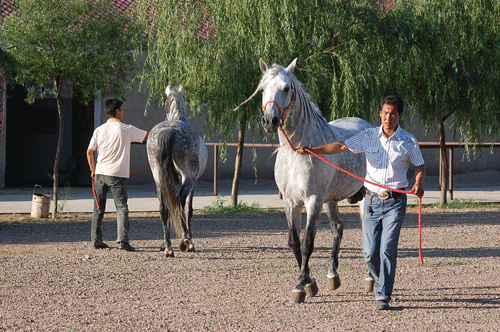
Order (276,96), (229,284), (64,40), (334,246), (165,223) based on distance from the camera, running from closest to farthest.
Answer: (276,96) < (229,284) < (334,246) < (165,223) < (64,40)

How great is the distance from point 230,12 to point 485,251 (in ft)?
20.2

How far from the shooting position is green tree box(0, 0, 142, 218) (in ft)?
35.9

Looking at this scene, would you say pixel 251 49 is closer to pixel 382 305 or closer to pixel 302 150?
pixel 302 150

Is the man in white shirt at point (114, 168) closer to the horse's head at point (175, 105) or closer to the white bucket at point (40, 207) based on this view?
the horse's head at point (175, 105)

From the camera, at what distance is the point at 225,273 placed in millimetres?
6922

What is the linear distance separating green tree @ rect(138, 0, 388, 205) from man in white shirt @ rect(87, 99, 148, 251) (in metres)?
3.41

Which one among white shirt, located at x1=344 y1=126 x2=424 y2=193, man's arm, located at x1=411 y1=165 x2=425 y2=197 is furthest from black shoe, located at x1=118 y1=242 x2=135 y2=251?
man's arm, located at x1=411 y1=165 x2=425 y2=197

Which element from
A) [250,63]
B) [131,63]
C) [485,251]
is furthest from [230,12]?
[485,251]

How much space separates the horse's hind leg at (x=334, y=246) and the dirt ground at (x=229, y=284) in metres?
0.12

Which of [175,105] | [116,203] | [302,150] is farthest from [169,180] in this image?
Answer: [302,150]

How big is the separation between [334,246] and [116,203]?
3.25m

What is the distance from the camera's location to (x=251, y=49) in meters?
11.7

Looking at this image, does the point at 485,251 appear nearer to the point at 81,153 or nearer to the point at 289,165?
the point at 289,165

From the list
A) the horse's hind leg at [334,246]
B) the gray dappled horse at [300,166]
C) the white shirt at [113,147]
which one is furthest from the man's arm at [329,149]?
the white shirt at [113,147]
